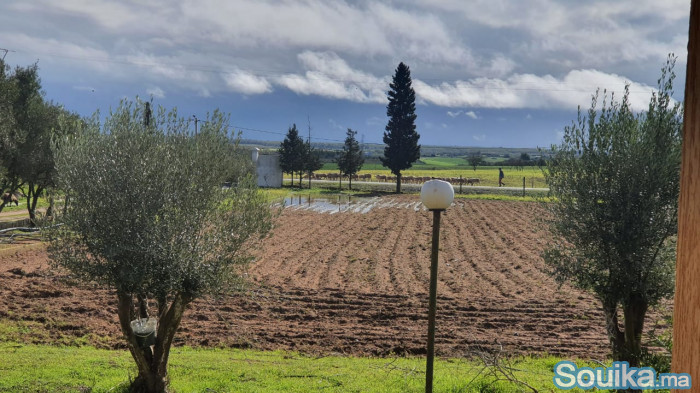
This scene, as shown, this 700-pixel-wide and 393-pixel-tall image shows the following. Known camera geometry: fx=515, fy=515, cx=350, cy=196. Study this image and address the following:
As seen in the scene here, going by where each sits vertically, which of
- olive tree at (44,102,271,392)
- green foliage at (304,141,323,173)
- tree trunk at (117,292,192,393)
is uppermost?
green foliage at (304,141,323,173)

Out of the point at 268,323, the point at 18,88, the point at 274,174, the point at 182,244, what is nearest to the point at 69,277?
the point at 182,244

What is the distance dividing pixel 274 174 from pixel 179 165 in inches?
1983

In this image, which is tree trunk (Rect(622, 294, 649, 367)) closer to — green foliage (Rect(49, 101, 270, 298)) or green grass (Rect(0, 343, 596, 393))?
green grass (Rect(0, 343, 596, 393))

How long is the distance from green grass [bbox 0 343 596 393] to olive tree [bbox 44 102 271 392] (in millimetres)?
1060

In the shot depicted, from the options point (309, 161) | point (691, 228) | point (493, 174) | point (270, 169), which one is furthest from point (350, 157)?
point (691, 228)

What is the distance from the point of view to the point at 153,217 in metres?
6.99

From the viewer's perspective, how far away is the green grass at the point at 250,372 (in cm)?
802

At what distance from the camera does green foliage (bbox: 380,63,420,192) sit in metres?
51.3

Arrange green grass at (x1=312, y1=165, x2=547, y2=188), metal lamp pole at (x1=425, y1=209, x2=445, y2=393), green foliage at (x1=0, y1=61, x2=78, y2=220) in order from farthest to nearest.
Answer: green grass at (x1=312, y1=165, x2=547, y2=188), green foliage at (x1=0, y1=61, x2=78, y2=220), metal lamp pole at (x1=425, y1=209, x2=445, y2=393)

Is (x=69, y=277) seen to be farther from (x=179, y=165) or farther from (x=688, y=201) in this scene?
(x=688, y=201)

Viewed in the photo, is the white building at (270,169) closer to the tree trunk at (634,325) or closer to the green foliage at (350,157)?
the green foliage at (350,157)

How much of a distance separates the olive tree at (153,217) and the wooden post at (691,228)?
6848 millimetres

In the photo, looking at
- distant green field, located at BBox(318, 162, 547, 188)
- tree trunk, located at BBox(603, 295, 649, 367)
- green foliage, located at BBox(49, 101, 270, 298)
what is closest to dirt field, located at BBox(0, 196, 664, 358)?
green foliage, located at BBox(49, 101, 270, 298)

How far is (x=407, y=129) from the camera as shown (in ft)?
170
